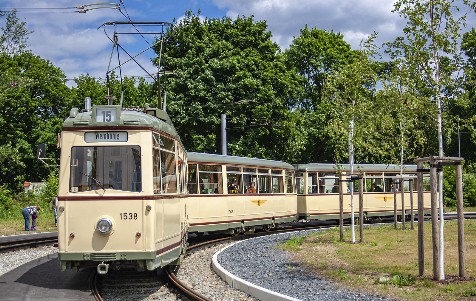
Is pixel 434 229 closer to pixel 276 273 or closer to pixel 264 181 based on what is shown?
pixel 276 273

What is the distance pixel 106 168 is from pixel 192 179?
9.67m

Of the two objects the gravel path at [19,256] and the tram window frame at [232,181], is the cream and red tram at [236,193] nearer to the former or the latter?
the tram window frame at [232,181]

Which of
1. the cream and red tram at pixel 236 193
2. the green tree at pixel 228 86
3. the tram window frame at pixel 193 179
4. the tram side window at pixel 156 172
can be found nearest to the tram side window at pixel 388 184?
the cream and red tram at pixel 236 193

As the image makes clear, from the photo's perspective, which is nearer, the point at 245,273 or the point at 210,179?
the point at 245,273

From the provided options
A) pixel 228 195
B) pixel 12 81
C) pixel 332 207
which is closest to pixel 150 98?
pixel 12 81

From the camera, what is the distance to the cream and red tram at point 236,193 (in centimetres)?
2269

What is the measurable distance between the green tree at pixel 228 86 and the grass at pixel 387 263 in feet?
53.9

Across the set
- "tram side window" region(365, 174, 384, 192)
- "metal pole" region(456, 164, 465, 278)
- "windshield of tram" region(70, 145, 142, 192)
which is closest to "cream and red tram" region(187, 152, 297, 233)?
"tram side window" region(365, 174, 384, 192)

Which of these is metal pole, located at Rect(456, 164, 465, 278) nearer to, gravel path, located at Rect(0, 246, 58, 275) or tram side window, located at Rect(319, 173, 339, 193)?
gravel path, located at Rect(0, 246, 58, 275)

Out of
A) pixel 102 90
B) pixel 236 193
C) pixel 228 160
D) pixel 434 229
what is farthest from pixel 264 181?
pixel 102 90

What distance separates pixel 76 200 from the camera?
41.3ft

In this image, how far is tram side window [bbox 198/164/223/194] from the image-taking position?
22942 millimetres

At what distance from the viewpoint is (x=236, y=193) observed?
25078 millimetres

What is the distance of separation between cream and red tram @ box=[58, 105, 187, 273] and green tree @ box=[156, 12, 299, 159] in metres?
27.1
